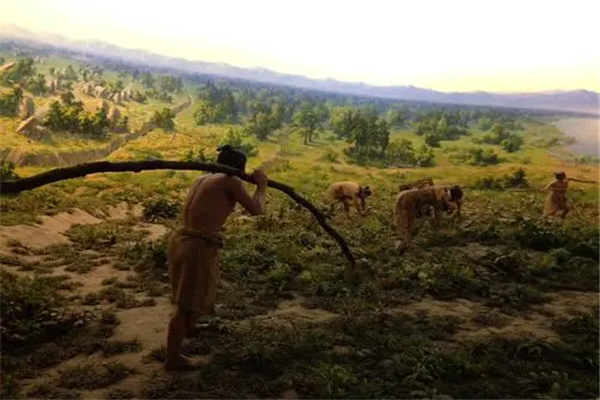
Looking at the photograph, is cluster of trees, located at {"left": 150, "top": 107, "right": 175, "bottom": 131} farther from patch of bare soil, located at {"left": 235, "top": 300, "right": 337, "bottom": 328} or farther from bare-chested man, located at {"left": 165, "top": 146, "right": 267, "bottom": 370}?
bare-chested man, located at {"left": 165, "top": 146, "right": 267, "bottom": 370}

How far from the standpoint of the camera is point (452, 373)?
481 centimetres

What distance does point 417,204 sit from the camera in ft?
34.0

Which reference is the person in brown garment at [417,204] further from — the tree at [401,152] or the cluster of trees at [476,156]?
the tree at [401,152]

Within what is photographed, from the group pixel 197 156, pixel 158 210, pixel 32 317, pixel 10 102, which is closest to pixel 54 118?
pixel 10 102

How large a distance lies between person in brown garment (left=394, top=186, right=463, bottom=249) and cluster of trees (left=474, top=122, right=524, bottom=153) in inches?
175

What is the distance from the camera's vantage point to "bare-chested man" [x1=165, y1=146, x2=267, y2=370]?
4.64 m

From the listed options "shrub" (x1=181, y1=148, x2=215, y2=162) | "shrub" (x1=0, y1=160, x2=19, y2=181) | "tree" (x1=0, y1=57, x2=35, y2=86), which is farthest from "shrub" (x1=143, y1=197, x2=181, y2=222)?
"tree" (x1=0, y1=57, x2=35, y2=86)

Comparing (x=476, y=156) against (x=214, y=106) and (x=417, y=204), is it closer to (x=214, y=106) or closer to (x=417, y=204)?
(x=417, y=204)

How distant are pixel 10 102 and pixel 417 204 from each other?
1183 cm

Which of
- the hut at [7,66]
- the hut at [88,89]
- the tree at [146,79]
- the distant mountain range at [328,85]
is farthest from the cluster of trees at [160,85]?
the hut at [7,66]

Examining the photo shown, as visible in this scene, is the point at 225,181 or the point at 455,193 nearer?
the point at 225,181

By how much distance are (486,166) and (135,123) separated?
10.6 metres

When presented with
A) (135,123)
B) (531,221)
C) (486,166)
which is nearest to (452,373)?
(531,221)

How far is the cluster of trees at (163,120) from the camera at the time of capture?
55.0 ft
